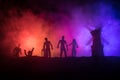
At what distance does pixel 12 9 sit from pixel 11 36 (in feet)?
18.8

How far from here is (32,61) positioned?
18641 mm

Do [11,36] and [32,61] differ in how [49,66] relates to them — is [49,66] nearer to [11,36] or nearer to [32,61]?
[32,61]

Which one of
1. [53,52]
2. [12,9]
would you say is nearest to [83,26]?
[53,52]

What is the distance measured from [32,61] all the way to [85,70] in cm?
417

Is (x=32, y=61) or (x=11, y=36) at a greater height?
(x=11, y=36)

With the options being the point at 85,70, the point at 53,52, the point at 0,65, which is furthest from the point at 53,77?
the point at 53,52

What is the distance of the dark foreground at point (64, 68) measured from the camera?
16.9 meters

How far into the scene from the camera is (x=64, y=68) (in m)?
17.5

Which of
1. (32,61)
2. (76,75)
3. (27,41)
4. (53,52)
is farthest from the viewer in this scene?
(27,41)

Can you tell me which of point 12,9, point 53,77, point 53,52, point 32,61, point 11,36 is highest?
point 12,9

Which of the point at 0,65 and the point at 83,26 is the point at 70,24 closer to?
the point at 83,26

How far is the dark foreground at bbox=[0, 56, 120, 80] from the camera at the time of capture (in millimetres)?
16934

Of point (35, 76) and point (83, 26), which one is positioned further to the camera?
point (83, 26)

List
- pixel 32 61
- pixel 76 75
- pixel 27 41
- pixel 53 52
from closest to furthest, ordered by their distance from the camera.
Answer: pixel 76 75, pixel 32 61, pixel 53 52, pixel 27 41
